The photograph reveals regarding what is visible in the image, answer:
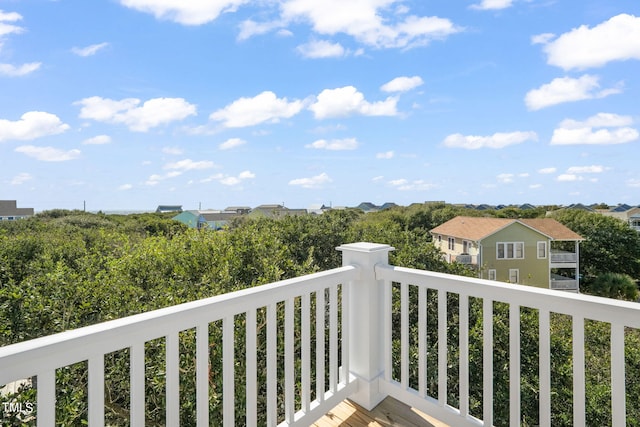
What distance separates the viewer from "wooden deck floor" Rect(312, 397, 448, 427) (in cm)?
205

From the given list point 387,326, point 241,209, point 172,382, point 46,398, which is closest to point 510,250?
point 241,209

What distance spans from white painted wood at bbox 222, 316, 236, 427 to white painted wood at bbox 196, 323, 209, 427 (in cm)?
7

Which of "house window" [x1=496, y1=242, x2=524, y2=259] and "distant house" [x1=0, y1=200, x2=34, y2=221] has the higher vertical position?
"distant house" [x1=0, y1=200, x2=34, y2=221]

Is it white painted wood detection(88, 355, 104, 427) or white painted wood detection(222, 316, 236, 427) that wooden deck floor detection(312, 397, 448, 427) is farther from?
white painted wood detection(88, 355, 104, 427)

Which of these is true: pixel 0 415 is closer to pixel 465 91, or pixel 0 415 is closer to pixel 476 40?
pixel 476 40

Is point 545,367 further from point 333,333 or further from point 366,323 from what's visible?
point 333,333

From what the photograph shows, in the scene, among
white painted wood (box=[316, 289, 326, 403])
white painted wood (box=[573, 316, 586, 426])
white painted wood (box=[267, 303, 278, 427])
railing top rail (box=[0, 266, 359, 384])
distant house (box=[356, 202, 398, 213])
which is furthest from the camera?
distant house (box=[356, 202, 398, 213])

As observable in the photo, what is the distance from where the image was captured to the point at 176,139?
9.52 meters

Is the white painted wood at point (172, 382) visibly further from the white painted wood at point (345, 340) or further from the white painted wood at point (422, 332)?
the white painted wood at point (422, 332)

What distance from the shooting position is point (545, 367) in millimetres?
1585

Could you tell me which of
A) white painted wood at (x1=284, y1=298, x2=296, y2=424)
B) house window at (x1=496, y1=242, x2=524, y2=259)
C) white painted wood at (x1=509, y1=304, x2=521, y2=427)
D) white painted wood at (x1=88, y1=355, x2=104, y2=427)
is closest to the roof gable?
house window at (x1=496, y1=242, x2=524, y2=259)

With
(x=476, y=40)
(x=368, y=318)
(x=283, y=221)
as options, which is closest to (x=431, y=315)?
(x=283, y=221)

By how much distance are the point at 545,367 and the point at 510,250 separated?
556 inches

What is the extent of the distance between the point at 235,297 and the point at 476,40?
9.35 m
